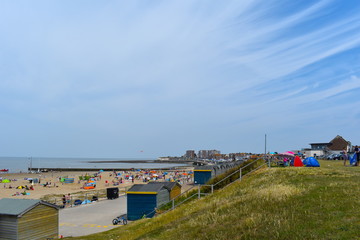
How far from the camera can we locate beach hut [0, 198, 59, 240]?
17.8 meters

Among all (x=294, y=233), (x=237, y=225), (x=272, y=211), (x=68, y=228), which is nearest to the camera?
(x=294, y=233)

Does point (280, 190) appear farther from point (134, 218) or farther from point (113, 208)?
point (113, 208)

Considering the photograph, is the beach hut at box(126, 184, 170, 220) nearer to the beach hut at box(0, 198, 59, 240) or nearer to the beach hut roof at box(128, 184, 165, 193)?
the beach hut roof at box(128, 184, 165, 193)

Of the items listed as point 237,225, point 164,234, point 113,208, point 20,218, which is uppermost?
point 237,225

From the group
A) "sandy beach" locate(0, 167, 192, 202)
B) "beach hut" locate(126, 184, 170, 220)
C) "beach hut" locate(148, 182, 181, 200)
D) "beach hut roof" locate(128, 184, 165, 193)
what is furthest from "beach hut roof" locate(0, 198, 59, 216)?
"sandy beach" locate(0, 167, 192, 202)

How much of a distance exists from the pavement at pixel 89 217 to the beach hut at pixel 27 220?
1384 millimetres

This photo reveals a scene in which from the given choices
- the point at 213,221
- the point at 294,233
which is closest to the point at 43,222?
the point at 213,221

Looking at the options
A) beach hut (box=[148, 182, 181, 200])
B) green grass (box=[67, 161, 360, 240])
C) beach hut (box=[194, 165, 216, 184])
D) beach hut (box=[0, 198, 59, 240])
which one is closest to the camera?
green grass (box=[67, 161, 360, 240])

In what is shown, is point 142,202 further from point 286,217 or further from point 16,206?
point 286,217

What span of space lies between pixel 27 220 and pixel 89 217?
26.1 feet

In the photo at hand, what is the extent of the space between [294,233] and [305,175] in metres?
9.94

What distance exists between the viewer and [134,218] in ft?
80.9

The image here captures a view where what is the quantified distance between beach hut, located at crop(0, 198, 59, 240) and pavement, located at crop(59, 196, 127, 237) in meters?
1.38

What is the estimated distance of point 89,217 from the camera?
2575 centimetres
